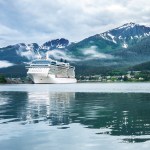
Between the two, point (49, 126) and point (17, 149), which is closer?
point (17, 149)

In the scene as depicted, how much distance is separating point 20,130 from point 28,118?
7.90 m

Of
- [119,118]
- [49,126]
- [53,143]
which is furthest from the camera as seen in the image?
[119,118]

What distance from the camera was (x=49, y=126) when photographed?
29141 mm

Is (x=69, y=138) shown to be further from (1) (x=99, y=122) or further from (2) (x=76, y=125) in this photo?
(1) (x=99, y=122)

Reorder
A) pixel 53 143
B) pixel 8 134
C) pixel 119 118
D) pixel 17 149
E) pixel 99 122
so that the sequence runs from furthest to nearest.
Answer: pixel 119 118 → pixel 99 122 → pixel 8 134 → pixel 53 143 → pixel 17 149

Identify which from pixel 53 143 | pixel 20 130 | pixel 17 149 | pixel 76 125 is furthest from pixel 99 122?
pixel 17 149

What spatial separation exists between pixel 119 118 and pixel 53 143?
12387 millimetres

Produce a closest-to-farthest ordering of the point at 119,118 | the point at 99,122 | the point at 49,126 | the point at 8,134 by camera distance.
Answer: the point at 8,134 → the point at 49,126 → the point at 99,122 → the point at 119,118

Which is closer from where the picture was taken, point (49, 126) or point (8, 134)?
point (8, 134)

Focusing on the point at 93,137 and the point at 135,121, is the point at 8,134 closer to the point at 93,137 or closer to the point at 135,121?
the point at 93,137

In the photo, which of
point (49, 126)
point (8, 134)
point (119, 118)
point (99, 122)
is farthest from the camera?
point (119, 118)

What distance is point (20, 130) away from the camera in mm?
27141

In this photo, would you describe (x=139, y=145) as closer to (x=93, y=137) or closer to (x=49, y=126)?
(x=93, y=137)

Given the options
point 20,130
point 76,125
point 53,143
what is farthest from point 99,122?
point 53,143
